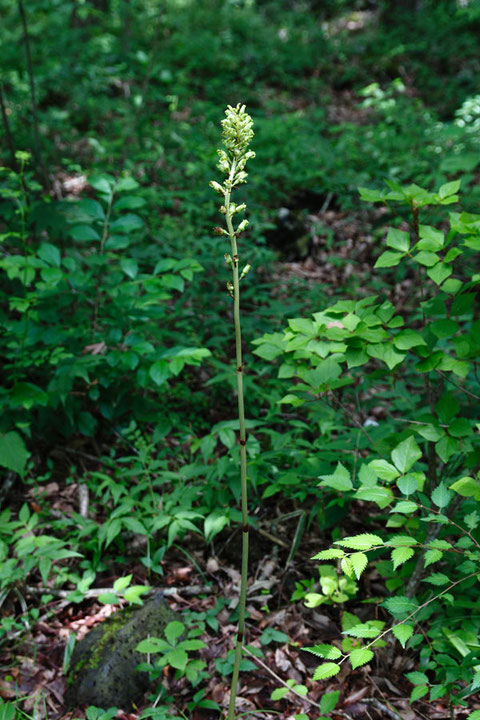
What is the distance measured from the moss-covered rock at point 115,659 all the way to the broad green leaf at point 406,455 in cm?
134

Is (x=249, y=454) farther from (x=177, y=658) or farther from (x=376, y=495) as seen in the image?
(x=376, y=495)

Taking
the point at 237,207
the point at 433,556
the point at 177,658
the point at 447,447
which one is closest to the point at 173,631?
the point at 177,658

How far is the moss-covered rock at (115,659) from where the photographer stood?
82.6 inches

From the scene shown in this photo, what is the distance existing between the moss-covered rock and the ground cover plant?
58 millimetres

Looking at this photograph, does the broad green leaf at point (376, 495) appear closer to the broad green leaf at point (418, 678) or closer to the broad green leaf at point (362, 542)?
the broad green leaf at point (362, 542)

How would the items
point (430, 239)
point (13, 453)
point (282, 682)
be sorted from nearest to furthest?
point (430, 239) → point (282, 682) → point (13, 453)

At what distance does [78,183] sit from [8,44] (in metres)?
4.79

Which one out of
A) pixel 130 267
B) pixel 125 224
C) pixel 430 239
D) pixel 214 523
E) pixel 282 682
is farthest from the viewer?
pixel 125 224

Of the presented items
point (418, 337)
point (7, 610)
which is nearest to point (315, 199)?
point (418, 337)

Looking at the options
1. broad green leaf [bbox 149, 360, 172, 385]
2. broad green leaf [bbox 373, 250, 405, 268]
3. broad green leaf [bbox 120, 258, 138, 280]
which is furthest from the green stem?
broad green leaf [bbox 120, 258, 138, 280]

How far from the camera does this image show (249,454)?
2.67 m

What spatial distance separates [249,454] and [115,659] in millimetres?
1093

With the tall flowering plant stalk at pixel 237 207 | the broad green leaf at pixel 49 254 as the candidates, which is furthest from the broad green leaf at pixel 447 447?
the broad green leaf at pixel 49 254

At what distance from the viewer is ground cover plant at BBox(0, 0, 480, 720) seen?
189cm
